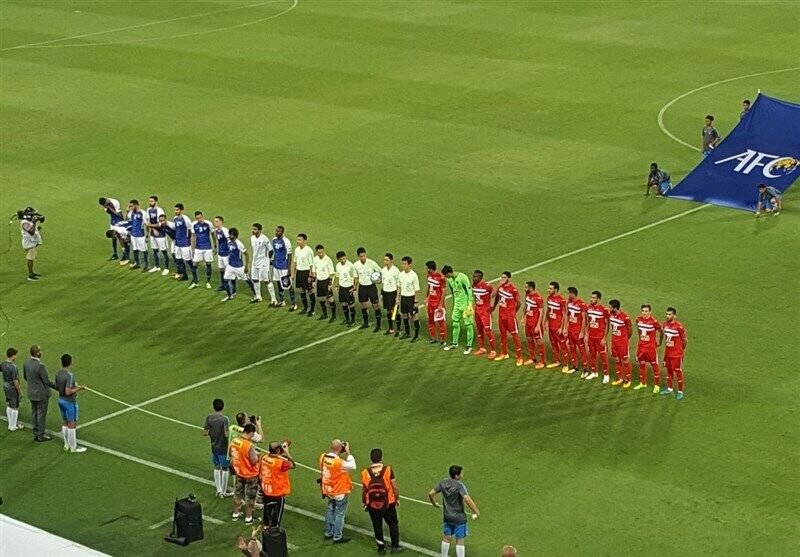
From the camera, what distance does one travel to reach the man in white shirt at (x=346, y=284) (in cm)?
3172

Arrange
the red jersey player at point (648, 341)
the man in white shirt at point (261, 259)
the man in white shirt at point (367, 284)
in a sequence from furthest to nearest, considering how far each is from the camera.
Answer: the man in white shirt at point (261, 259) → the man in white shirt at point (367, 284) → the red jersey player at point (648, 341)

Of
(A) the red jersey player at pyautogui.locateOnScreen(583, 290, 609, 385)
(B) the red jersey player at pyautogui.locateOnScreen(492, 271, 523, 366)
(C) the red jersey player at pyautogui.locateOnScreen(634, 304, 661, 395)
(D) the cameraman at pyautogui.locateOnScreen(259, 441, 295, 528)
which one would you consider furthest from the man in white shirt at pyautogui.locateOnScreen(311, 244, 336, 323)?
(D) the cameraman at pyautogui.locateOnScreen(259, 441, 295, 528)

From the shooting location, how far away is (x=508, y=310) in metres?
29.6

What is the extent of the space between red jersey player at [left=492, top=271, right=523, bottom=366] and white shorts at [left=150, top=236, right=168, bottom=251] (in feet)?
30.2

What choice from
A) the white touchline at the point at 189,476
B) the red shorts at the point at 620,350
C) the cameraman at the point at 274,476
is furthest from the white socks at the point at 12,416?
the red shorts at the point at 620,350

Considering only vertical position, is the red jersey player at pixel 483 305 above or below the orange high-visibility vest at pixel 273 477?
above

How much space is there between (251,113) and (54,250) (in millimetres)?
12308

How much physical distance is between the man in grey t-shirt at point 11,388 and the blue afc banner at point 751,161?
1870cm

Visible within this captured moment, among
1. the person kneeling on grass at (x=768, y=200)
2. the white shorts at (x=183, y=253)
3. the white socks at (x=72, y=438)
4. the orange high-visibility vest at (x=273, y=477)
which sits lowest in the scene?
the white socks at (x=72, y=438)

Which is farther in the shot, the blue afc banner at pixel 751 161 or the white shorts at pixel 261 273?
the blue afc banner at pixel 751 161

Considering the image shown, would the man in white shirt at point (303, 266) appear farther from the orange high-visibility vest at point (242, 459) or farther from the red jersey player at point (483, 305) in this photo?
the orange high-visibility vest at point (242, 459)

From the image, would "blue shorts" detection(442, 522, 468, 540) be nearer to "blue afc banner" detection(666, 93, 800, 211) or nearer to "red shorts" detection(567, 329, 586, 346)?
"red shorts" detection(567, 329, 586, 346)

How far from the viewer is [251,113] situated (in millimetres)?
48219

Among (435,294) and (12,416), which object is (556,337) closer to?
(435,294)
